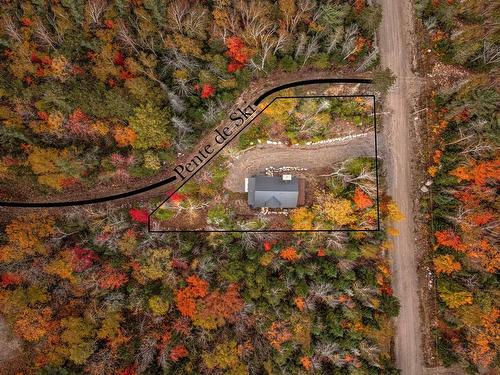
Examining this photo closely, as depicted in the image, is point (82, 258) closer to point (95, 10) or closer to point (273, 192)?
point (273, 192)

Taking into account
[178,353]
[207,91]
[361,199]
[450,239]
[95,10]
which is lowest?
[178,353]

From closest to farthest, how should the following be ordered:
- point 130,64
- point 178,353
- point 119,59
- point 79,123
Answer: point 130,64 → point 178,353 → point 79,123 → point 119,59

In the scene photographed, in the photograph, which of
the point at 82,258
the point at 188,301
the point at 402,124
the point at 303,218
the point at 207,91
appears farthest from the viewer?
the point at 402,124

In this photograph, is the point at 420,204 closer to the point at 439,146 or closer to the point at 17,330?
the point at 439,146

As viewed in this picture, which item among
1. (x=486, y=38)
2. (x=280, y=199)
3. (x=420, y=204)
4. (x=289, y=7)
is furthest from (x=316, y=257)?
(x=486, y=38)

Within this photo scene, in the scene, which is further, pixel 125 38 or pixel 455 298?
pixel 455 298
